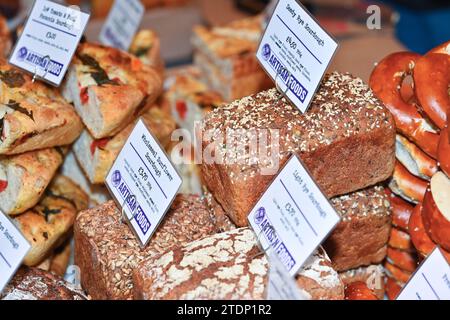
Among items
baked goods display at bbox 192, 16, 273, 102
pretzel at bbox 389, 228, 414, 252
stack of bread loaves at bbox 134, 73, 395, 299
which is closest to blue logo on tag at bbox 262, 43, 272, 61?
stack of bread loaves at bbox 134, 73, 395, 299

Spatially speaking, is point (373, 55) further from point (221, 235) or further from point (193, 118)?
point (221, 235)

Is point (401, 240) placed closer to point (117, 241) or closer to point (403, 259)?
point (403, 259)

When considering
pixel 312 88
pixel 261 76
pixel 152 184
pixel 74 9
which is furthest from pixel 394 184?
pixel 261 76

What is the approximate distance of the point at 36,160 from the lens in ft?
8.23

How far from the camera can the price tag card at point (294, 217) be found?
5.77 ft

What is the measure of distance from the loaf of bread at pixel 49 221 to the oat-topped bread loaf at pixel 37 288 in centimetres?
20

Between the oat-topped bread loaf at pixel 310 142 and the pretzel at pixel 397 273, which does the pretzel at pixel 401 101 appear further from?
the pretzel at pixel 397 273

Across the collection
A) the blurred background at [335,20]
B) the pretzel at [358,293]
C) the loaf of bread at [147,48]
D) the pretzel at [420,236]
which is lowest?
the blurred background at [335,20]

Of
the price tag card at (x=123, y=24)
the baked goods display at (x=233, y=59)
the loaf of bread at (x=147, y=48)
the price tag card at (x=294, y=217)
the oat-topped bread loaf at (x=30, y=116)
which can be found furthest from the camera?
the baked goods display at (x=233, y=59)

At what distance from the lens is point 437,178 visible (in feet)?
7.09

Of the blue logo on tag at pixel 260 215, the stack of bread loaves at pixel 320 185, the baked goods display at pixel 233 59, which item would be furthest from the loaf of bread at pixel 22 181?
the baked goods display at pixel 233 59

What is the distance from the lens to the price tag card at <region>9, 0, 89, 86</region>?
253cm

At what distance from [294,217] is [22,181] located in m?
1.07

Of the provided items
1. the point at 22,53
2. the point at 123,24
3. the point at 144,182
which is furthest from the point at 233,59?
the point at 144,182
